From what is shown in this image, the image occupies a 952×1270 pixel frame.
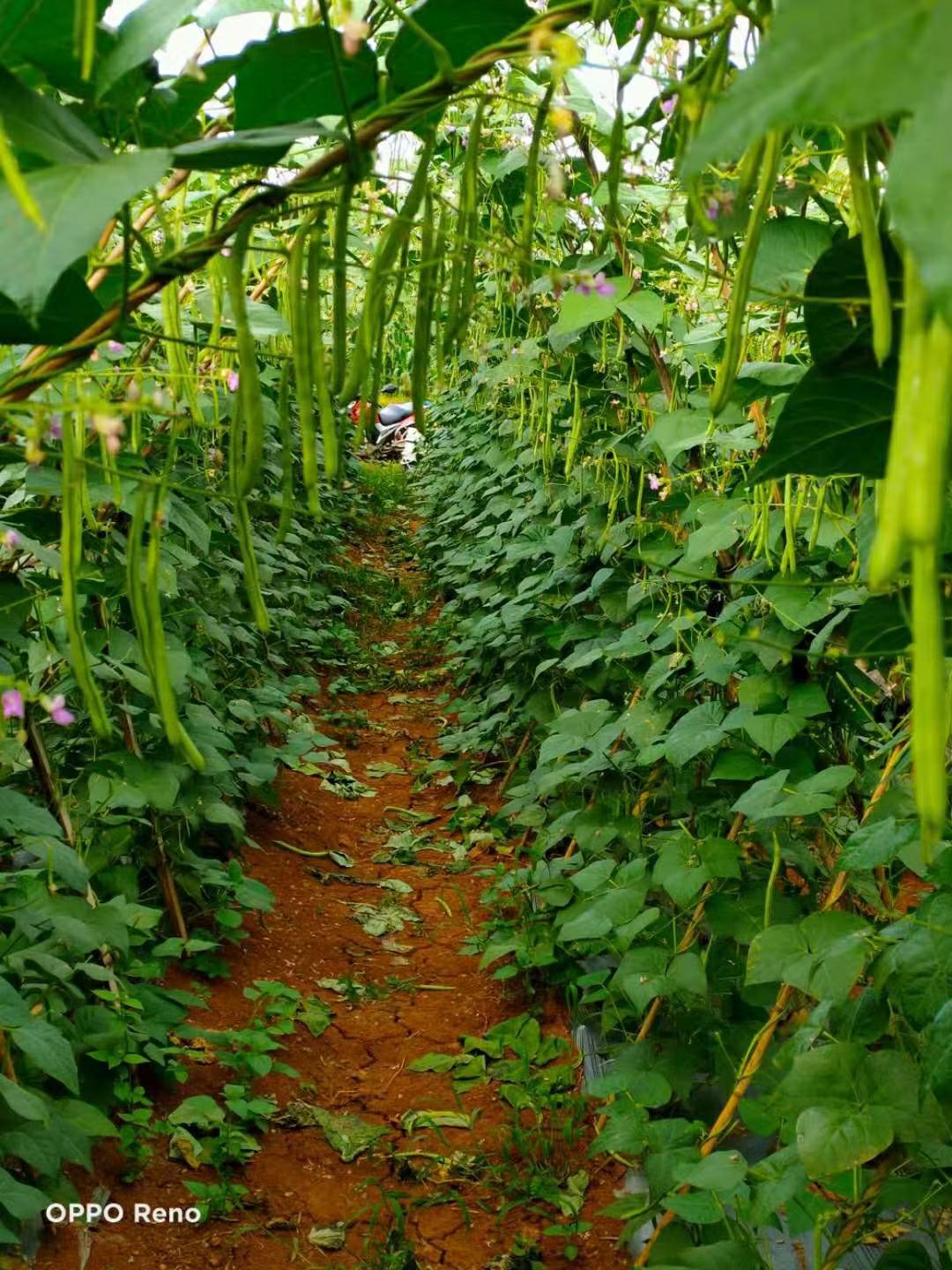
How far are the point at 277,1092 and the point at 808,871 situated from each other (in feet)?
4.18

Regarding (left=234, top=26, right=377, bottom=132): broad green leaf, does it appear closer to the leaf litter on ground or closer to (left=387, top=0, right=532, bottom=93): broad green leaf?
(left=387, top=0, right=532, bottom=93): broad green leaf

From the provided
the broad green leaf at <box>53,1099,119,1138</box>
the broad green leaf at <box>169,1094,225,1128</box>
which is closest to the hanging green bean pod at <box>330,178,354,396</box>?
the broad green leaf at <box>53,1099,119,1138</box>

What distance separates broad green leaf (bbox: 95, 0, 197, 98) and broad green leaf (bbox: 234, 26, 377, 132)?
0.13 ft

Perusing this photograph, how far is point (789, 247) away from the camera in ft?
2.86

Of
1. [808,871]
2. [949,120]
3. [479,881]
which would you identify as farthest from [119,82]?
[479,881]

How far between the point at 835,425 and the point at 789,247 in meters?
0.37

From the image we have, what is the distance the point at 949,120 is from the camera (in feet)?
0.92

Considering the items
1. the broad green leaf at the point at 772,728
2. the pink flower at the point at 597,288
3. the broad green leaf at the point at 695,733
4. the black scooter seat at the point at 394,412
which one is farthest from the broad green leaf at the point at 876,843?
the black scooter seat at the point at 394,412

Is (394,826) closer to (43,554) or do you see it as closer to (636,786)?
(636,786)

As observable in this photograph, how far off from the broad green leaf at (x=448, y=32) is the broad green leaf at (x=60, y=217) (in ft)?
0.62

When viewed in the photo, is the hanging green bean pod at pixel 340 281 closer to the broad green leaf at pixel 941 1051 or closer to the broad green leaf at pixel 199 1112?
the broad green leaf at pixel 941 1051

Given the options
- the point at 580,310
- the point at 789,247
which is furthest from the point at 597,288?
the point at 789,247

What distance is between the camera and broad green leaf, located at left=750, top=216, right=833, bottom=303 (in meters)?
0.86

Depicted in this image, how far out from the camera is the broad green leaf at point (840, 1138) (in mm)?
1223
